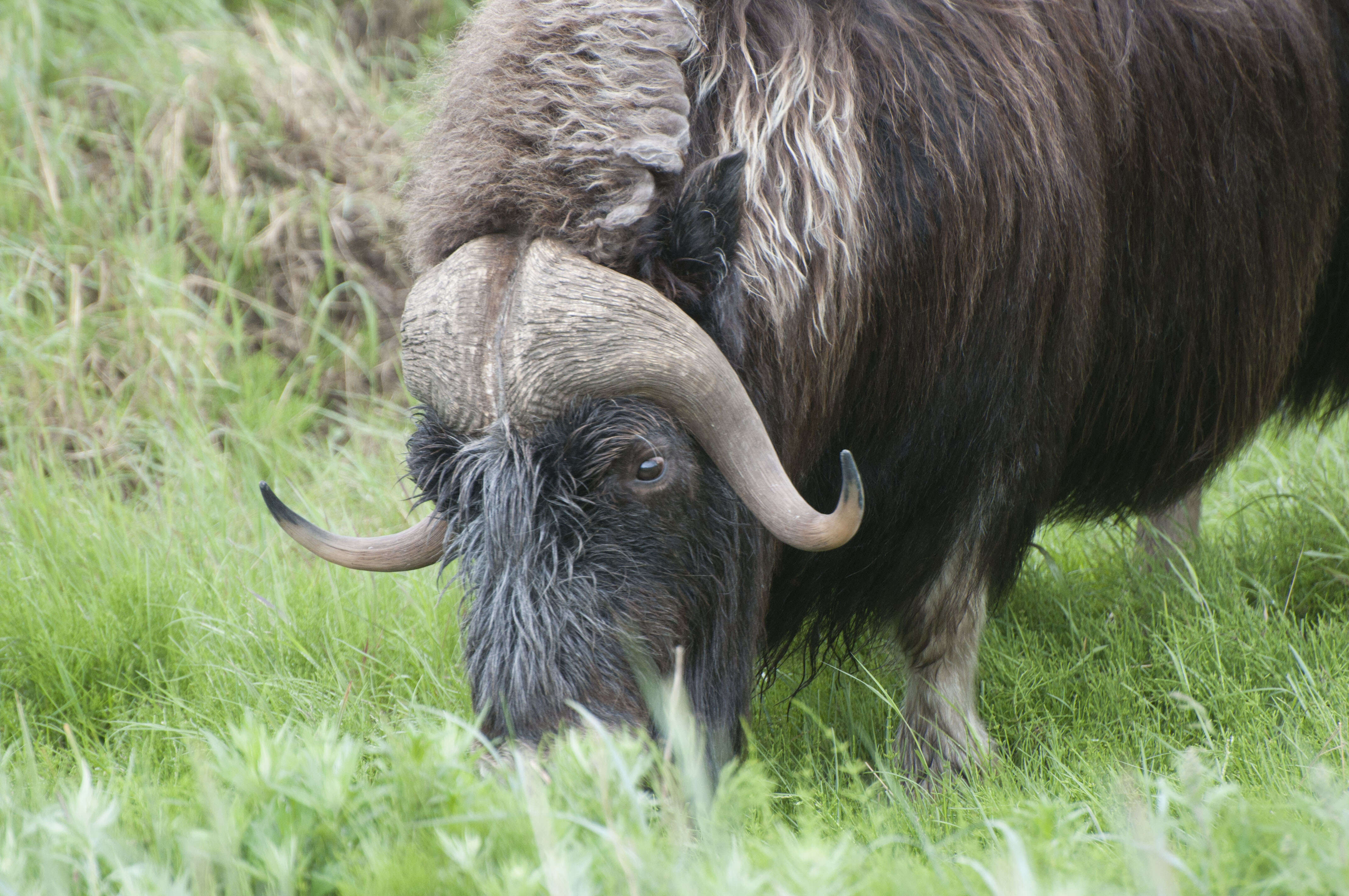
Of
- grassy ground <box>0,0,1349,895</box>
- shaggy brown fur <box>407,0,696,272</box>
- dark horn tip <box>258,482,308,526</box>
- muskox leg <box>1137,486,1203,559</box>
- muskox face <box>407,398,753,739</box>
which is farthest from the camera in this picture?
muskox leg <box>1137,486,1203,559</box>

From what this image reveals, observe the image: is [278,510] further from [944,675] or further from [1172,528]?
[1172,528]

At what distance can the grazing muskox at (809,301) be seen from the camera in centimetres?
214

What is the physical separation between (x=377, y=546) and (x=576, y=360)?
0.76 meters

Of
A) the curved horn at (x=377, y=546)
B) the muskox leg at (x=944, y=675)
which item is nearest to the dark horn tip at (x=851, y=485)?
the muskox leg at (x=944, y=675)

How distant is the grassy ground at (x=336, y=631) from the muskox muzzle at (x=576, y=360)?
49 centimetres

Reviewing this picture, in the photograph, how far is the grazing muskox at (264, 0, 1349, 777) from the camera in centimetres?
214

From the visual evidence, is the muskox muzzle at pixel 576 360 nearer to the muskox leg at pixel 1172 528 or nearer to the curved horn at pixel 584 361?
the curved horn at pixel 584 361

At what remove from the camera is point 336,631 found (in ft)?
10.6

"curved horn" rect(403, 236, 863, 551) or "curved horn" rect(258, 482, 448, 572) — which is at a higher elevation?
"curved horn" rect(403, 236, 863, 551)

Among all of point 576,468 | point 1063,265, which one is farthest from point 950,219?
point 576,468

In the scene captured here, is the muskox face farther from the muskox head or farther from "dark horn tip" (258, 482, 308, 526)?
"dark horn tip" (258, 482, 308, 526)

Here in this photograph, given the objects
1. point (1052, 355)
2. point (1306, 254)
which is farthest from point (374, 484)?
point (1306, 254)

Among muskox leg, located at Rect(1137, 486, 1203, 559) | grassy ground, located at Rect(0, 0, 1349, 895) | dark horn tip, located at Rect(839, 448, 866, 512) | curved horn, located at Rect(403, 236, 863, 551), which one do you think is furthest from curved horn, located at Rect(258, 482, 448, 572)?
muskox leg, located at Rect(1137, 486, 1203, 559)

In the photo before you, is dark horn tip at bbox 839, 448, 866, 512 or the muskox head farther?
the muskox head
